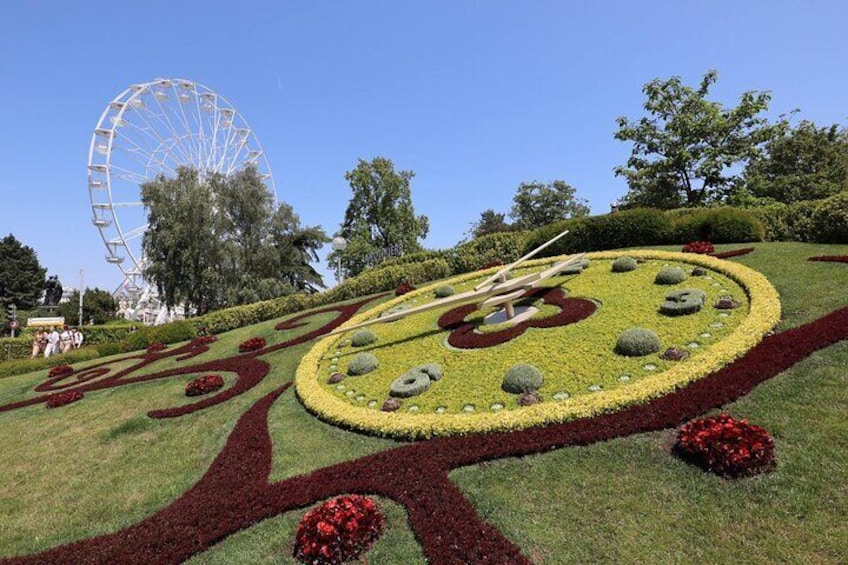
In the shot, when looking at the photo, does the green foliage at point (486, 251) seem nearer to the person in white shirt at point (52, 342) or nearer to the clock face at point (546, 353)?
the clock face at point (546, 353)

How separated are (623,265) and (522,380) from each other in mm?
6422

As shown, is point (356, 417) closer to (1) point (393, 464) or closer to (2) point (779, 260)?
(1) point (393, 464)

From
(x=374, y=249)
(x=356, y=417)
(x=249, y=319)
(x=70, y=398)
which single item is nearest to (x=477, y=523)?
(x=356, y=417)

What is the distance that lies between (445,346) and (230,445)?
480cm

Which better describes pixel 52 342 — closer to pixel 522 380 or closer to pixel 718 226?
pixel 522 380

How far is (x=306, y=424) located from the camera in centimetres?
934

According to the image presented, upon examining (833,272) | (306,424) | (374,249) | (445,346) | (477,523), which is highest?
(374,249)

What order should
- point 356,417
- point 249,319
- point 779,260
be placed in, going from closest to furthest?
1. point 356,417
2. point 779,260
3. point 249,319

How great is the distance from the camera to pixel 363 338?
1312 cm

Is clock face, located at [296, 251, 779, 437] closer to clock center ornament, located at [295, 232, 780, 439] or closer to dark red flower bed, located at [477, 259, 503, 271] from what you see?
clock center ornament, located at [295, 232, 780, 439]

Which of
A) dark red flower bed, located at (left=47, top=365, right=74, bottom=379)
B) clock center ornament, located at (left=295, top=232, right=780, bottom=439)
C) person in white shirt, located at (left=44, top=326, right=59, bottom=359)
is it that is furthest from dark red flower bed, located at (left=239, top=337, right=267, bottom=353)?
person in white shirt, located at (left=44, top=326, right=59, bottom=359)

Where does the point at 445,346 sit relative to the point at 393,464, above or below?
above

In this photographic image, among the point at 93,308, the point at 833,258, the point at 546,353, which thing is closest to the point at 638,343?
the point at 546,353

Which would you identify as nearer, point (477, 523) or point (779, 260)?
point (477, 523)
